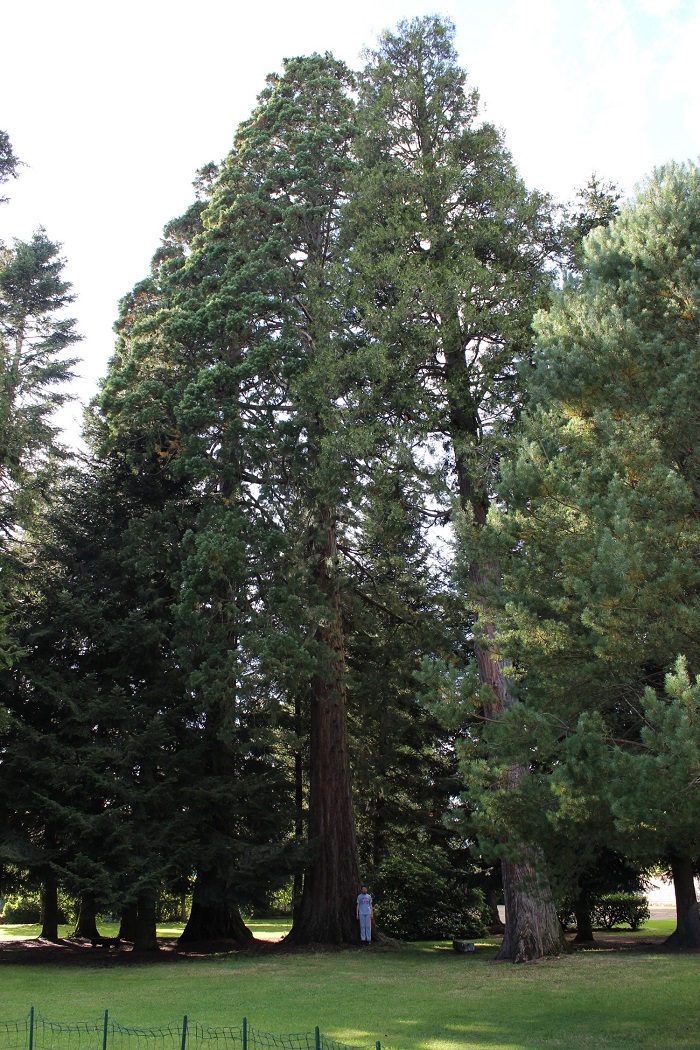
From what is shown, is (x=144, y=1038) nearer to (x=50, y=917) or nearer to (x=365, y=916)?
(x=365, y=916)

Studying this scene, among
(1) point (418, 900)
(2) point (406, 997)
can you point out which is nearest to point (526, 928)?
(2) point (406, 997)

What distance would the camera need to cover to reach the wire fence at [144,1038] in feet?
24.5

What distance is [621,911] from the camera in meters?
24.2

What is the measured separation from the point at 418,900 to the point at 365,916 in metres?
5.56

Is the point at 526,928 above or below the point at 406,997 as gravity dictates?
above

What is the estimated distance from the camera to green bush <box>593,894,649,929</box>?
24.0 m

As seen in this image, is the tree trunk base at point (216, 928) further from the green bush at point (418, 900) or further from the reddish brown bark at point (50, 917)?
the green bush at point (418, 900)

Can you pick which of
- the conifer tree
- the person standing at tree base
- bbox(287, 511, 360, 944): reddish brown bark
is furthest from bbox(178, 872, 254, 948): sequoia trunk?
the conifer tree

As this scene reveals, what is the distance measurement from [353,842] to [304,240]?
1313 cm

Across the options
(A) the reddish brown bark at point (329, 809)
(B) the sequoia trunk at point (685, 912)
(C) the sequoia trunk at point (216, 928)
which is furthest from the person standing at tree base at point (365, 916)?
(B) the sequoia trunk at point (685, 912)

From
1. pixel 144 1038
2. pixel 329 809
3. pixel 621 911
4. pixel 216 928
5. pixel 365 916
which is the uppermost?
pixel 329 809

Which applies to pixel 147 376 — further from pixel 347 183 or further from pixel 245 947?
pixel 245 947

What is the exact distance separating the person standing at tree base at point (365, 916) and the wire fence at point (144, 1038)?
8.60m

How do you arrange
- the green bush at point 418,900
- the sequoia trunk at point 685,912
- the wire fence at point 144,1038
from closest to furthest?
1. the wire fence at point 144,1038
2. the sequoia trunk at point 685,912
3. the green bush at point 418,900
